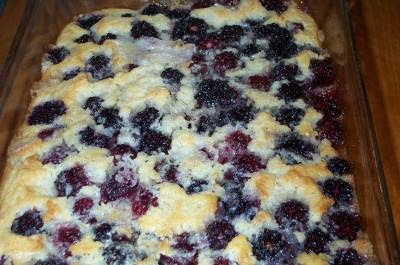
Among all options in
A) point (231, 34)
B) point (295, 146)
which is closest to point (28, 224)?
point (295, 146)

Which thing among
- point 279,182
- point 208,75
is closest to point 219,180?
point 279,182

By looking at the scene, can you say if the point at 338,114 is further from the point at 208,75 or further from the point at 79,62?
the point at 79,62

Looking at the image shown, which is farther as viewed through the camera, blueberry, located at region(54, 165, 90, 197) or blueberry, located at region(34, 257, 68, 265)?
blueberry, located at region(54, 165, 90, 197)

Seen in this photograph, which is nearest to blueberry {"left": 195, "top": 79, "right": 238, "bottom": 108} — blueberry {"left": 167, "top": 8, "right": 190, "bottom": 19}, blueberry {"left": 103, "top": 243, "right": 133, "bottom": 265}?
blueberry {"left": 167, "top": 8, "right": 190, "bottom": 19}

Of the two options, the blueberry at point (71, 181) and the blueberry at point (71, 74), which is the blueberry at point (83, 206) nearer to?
the blueberry at point (71, 181)

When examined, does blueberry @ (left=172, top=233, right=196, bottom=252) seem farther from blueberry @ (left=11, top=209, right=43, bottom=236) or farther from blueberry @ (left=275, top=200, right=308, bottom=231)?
blueberry @ (left=11, top=209, right=43, bottom=236)

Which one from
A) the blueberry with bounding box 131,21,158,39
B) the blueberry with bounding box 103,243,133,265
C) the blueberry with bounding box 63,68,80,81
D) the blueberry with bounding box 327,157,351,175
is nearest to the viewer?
the blueberry with bounding box 103,243,133,265

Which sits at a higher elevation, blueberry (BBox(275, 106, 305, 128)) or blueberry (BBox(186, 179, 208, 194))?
blueberry (BBox(275, 106, 305, 128))
